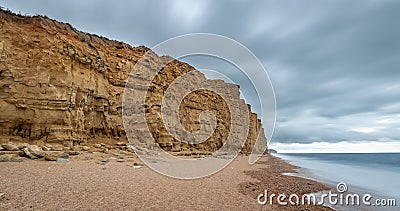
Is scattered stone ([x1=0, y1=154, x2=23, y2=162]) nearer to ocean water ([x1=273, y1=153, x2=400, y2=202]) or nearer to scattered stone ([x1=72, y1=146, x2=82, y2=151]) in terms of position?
scattered stone ([x1=72, y1=146, x2=82, y2=151])

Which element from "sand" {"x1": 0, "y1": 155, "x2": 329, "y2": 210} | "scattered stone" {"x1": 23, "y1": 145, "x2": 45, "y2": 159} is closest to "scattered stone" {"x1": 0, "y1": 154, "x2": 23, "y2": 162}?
"scattered stone" {"x1": 23, "y1": 145, "x2": 45, "y2": 159}

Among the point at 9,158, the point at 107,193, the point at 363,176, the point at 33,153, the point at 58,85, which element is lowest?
the point at 363,176

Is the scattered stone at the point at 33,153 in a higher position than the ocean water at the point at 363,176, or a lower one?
higher

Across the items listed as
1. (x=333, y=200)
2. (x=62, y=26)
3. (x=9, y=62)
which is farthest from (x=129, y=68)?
(x=333, y=200)

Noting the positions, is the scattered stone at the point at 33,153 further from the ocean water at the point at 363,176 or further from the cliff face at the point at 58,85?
the ocean water at the point at 363,176

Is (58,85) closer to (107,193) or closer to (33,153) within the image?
(33,153)

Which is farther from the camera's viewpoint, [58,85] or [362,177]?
[362,177]

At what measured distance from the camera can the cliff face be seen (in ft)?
47.3

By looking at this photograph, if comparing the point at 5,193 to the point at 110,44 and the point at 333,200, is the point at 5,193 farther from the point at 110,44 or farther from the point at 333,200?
the point at 110,44

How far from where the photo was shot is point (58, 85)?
625 inches

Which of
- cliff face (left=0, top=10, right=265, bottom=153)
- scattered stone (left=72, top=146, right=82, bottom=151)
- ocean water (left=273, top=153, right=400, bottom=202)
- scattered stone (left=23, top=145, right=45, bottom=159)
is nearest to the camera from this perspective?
scattered stone (left=23, top=145, right=45, bottom=159)

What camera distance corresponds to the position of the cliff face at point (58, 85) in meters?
14.4

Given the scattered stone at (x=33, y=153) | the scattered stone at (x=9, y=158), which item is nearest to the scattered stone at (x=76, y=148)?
the scattered stone at (x=33, y=153)

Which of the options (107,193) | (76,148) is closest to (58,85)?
(76,148)
